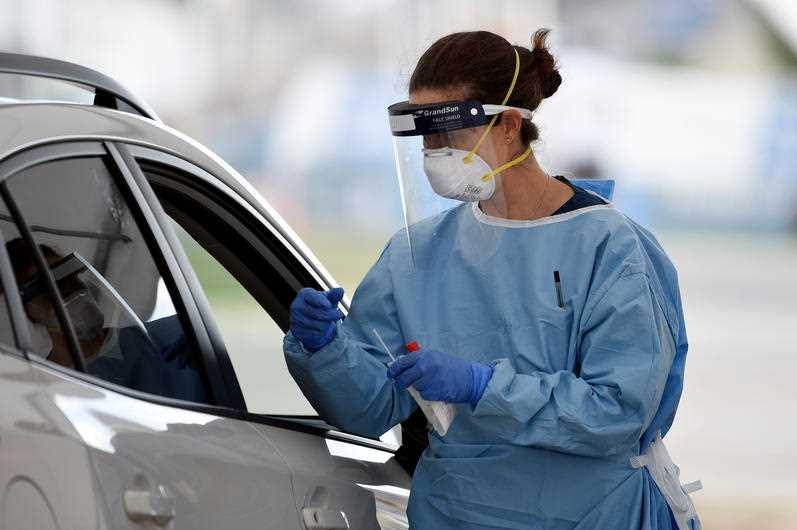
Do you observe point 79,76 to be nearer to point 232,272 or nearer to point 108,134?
point 108,134

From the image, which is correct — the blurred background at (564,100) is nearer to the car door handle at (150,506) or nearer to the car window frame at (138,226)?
the car window frame at (138,226)

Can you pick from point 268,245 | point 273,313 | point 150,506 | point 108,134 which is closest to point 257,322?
point 273,313

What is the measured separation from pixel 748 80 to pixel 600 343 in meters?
21.1

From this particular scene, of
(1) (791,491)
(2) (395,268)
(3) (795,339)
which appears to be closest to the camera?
(2) (395,268)

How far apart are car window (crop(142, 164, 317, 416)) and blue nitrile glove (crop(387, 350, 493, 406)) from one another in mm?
275

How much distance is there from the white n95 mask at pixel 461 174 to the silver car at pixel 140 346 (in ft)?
1.22

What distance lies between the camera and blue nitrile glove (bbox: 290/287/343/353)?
235 centimetres

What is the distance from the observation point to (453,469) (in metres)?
2.40

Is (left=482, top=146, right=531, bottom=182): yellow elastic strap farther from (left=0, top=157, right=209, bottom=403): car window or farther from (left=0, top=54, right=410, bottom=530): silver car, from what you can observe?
(left=0, top=157, right=209, bottom=403): car window

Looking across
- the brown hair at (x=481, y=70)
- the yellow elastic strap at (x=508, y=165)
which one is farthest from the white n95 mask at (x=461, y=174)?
the brown hair at (x=481, y=70)

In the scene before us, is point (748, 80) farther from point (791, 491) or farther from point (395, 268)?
point (395, 268)

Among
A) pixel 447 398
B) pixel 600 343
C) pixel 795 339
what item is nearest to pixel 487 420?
pixel 447 398

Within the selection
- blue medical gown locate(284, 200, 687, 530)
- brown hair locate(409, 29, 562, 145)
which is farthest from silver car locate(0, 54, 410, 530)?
brown hair locate(409, 29, 562, 145)

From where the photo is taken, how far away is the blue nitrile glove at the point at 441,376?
2.22 metres
